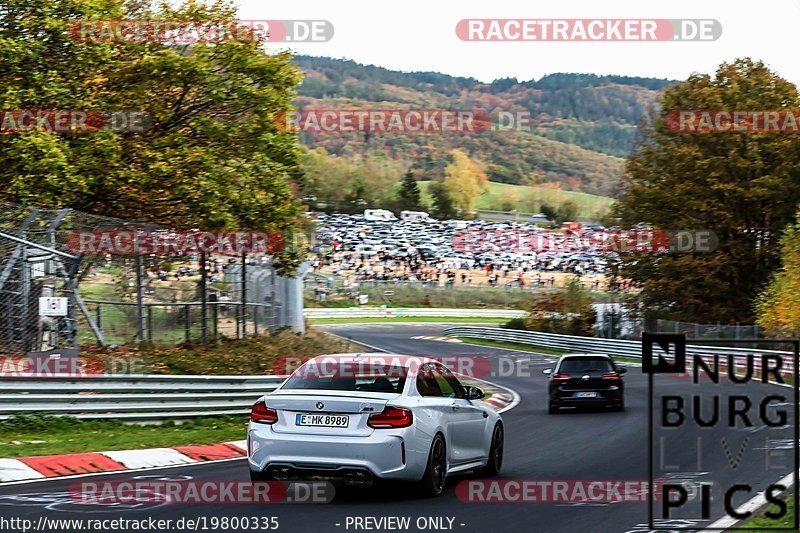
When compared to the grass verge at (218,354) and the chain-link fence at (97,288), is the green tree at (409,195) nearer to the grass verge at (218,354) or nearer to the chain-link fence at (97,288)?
the grass verge at (218,354)

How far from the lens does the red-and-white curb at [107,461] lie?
1298 centimetres

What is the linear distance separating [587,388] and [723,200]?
1399 inches

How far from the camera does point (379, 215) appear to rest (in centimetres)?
14550

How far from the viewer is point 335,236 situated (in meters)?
127

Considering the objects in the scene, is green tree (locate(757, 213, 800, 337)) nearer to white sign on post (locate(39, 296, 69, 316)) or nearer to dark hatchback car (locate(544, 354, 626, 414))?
dark hatchback car (locate(544, 354, 626, 414))

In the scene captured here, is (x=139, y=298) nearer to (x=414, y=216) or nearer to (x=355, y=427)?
(x=355, y=427)

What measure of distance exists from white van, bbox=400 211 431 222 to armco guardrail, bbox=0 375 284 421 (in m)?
121

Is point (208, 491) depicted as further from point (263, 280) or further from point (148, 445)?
point (263, 280)

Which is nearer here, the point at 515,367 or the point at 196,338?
the point at 196,338

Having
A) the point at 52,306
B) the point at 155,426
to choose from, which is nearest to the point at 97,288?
the point at 52,306

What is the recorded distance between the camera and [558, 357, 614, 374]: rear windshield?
2473 cm

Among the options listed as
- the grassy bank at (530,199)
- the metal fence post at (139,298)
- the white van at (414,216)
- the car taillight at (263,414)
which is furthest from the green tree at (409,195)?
the car taillight at (263,414)

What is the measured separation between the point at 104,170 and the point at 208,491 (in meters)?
15.2

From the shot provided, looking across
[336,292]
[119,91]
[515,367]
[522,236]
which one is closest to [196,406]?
[119,91]
